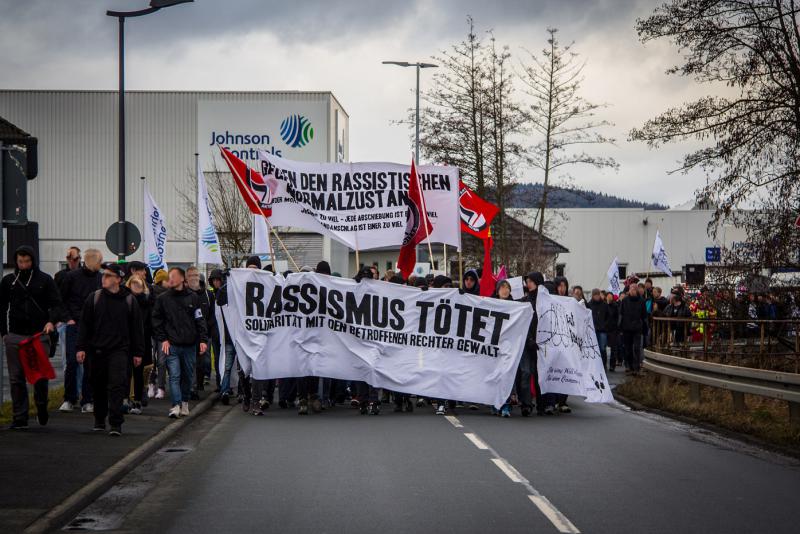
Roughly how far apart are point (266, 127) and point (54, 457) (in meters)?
63.1

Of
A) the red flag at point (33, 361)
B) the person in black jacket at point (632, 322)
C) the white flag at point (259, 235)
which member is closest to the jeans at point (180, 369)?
the red flag at point (33, 361)

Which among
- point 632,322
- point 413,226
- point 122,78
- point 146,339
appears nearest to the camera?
point 146,339

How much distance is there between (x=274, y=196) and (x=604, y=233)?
6000 centimetres

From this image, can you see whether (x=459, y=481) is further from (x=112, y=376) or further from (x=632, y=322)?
(x=632, y=322)

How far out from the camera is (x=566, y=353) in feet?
55.3

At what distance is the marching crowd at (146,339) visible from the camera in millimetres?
12398

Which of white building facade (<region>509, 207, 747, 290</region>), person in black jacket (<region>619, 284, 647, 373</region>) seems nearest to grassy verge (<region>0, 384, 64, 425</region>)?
person in black jacket (<region>619, 284, 647, 373</region>)

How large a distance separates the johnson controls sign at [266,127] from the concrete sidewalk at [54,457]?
190ft

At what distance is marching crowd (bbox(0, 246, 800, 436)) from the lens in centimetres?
1240

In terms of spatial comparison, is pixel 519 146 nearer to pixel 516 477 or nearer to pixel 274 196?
pixel 274 196

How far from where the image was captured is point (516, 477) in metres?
10.1

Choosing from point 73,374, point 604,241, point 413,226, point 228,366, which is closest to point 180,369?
point 73,374

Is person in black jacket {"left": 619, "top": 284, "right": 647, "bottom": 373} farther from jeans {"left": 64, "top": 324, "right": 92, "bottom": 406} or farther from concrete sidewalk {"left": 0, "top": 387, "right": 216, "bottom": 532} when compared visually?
jeans {"left": 64, "top": 324, "right": 92, "bottom": 406}

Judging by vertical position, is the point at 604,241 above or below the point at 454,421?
above
